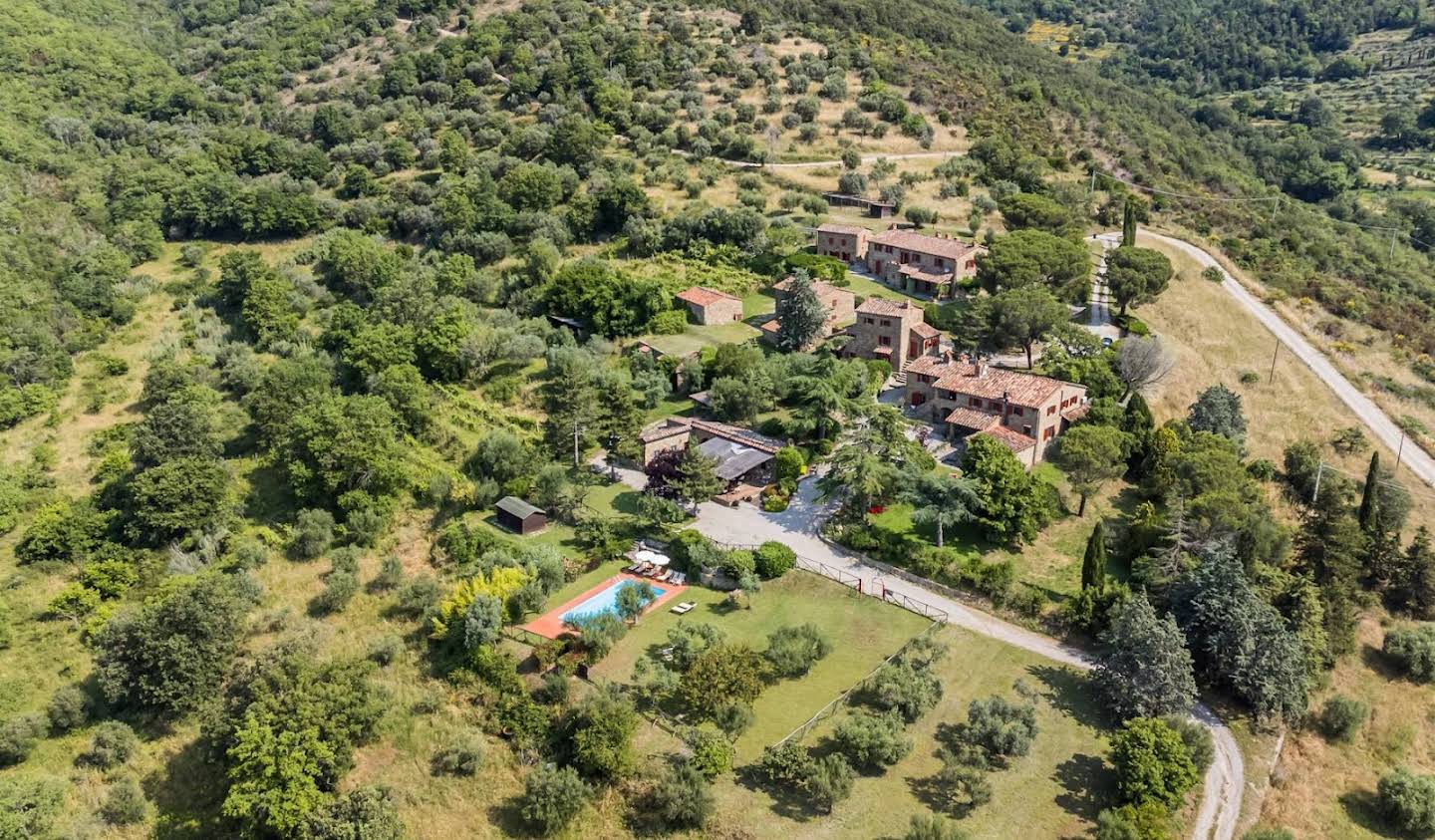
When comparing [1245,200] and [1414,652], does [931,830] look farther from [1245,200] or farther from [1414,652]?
[1245,200]

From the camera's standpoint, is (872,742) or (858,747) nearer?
(872,742)

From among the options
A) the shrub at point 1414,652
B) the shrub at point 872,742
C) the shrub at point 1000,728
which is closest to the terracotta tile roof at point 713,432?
the shrub at point 872,742

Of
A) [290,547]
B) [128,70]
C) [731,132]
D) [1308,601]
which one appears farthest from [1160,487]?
[128,70]

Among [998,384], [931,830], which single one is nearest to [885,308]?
[998,384]

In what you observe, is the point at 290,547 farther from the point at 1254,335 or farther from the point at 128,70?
the point at 128,70

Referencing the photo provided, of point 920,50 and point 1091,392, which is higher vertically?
point 920,50
